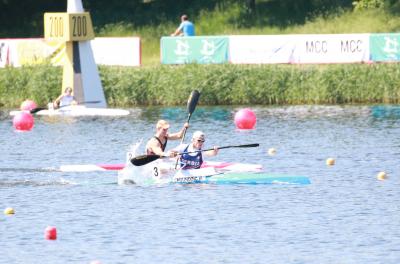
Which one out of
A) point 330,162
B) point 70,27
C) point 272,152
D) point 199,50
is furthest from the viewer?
point 199,50

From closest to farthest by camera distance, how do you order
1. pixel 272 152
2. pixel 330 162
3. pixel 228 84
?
pixel 330 162, pixel 272 152, pixel 228 84

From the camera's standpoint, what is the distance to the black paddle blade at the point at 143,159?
31.2 meters

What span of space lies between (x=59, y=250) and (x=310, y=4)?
49.2m

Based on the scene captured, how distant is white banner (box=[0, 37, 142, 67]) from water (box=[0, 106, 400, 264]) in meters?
13.3

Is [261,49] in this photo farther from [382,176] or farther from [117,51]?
[382,176]

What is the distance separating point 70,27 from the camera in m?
52.6

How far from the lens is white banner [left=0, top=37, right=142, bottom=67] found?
57531mm

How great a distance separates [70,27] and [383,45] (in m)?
12.5

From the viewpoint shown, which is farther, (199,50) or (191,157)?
(199,50)

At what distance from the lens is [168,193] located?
100 feet

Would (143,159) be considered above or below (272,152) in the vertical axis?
above

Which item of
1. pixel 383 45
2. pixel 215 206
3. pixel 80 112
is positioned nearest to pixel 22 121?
pixel 80 112

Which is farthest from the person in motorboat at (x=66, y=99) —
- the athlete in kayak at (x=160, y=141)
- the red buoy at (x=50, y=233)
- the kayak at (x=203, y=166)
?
the red buoy at (x=50, y=233)

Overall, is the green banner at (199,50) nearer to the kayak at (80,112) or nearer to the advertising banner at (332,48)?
the advertising banner at (332,48)
